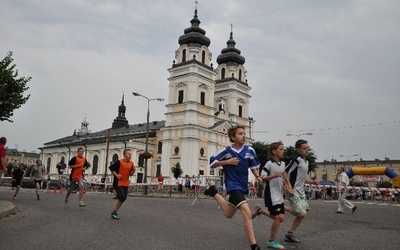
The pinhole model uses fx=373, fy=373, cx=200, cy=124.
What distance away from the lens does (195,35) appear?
207ft

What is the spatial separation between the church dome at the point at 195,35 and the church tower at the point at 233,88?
884 cm

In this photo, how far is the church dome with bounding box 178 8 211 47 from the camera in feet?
207

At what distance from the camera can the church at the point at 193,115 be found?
2351 inches

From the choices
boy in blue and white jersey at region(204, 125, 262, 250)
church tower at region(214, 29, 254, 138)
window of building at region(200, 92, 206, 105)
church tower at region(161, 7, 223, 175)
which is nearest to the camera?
boy in blue and white jersey at region(204, 125, 262, 250)

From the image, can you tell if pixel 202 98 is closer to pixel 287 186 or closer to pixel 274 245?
pixel 287 186

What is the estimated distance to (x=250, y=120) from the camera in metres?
77.0

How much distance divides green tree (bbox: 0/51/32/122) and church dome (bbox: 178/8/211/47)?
48103 mm

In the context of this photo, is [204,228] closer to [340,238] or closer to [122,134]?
[340,238]

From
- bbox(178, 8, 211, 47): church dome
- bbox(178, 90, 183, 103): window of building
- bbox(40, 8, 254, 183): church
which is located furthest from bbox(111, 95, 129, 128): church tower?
bbox(178, 8, 211, 47): church dome

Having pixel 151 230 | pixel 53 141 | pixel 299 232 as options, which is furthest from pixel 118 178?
pixel 53 141

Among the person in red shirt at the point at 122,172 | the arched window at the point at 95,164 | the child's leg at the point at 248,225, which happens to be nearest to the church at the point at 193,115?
the arched window at the point at 95,164

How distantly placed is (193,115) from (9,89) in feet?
144

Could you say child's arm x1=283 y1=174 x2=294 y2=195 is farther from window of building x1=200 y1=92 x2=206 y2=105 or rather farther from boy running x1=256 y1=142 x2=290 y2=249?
window of building x1=200 y1=92 x2=206 y2=105

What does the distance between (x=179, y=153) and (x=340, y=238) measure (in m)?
52.9
